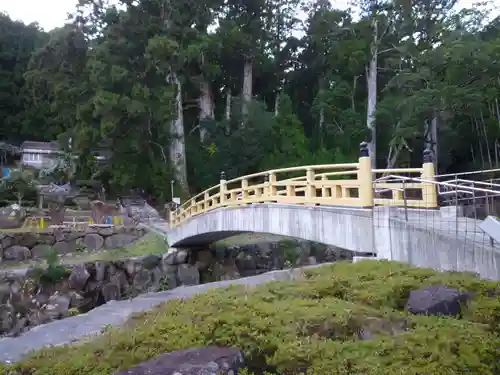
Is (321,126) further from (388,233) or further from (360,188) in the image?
(388,233)

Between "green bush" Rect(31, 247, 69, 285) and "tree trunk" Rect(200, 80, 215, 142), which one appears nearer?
"green bush" Rect(31, 247, 69, 285)

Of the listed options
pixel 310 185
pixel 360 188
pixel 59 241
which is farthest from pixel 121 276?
pixel 360 188

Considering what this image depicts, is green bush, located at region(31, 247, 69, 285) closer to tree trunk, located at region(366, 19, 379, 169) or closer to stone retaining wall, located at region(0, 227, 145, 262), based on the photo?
stone retaining wall, located at region(0, 227, 145, 262)

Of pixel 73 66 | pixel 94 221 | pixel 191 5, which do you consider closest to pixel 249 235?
pixel 94 221

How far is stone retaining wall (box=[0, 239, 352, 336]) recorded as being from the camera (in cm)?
1312

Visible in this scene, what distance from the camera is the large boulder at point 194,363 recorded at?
3.39 m

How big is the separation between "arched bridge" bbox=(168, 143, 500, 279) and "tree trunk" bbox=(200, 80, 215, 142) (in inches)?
653

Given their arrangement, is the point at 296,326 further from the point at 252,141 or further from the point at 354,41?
the point at 354,41

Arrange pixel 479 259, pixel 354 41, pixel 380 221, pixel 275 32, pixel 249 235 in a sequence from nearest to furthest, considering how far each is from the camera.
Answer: pixel 479 259 < pixel 380 221 < pixel 249 235 < pixel 354 41 < pixel 275 32

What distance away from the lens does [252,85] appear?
108ft

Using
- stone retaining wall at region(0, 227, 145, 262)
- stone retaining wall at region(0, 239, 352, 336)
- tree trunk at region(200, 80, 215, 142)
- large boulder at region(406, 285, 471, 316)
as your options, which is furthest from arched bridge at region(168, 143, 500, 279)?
tree trunk at region(200, 80, 215, 142)

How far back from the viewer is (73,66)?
2789 cm

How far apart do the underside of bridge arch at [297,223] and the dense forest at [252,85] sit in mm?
10504

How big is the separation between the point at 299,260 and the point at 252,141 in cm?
996
